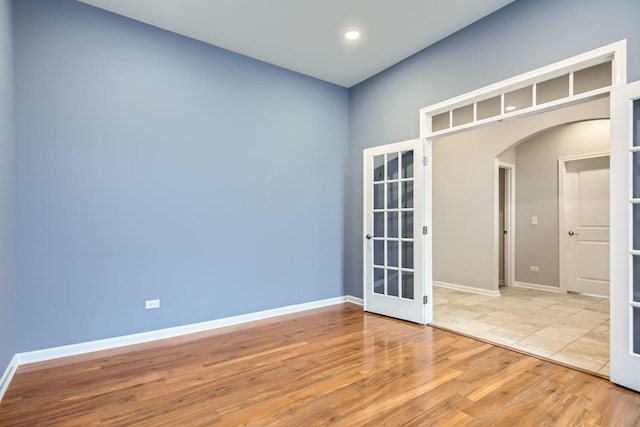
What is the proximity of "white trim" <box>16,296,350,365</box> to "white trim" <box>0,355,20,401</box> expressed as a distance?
64 millimetres

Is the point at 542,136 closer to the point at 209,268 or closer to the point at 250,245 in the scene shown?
the point at 250,245

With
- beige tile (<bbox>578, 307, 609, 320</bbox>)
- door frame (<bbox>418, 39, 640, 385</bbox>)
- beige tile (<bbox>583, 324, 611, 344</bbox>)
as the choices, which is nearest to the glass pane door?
door frame (<bbox>418, 39, 640, 385</bbox>)

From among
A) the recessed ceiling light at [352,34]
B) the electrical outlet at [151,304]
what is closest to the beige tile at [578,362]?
the recessed ceiling light at [352,34]

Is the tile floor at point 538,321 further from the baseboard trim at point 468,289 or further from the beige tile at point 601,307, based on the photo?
the baseboard trim at point 468,289

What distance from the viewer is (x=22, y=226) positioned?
2674 mm

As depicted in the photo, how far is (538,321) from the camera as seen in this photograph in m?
3.78

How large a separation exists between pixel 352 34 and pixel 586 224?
191 inches

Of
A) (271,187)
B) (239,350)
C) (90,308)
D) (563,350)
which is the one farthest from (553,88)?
(90,308)

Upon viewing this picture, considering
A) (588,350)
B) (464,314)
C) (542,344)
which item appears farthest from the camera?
(464,314)

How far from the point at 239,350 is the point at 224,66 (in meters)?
3.05

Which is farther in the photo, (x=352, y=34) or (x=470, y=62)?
(x=352, y=34)

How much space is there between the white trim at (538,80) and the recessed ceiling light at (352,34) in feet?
3.56

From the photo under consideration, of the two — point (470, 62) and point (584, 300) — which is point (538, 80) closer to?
point (470, 62)

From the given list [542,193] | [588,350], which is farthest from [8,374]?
[542,193]
